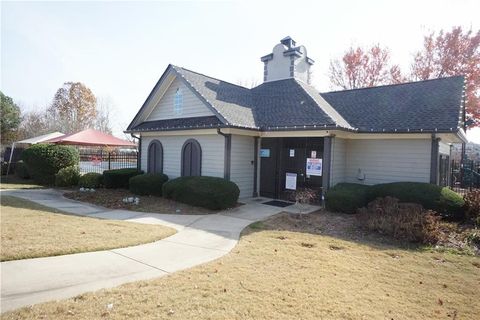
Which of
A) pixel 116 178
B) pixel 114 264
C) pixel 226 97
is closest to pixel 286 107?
pixel 226 97

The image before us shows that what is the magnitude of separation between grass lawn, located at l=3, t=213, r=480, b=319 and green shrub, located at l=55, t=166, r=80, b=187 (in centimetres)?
1286

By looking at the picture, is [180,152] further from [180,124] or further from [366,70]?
[366,70]

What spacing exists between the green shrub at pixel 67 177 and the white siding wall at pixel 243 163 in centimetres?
934

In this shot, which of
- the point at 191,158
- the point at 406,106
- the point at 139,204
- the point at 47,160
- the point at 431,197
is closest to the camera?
the point at 431,197

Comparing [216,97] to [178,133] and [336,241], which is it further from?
[336,241]

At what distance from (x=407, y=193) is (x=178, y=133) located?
9.50 meters

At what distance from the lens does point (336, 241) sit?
299 inches

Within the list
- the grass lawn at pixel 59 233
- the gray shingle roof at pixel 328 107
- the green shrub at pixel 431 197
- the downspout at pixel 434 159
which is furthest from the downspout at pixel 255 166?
the downspout at pixel 434 159

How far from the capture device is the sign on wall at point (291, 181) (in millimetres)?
12406

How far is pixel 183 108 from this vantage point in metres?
14.6

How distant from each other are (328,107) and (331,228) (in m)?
7.04

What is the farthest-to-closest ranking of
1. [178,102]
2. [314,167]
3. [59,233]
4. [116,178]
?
Answer: [116,178], [178,102], [314,167], [59,233]

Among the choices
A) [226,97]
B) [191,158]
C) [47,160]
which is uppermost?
[226,97]

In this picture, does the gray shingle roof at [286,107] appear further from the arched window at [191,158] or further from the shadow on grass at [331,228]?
the shadow on grass at [331,228]
